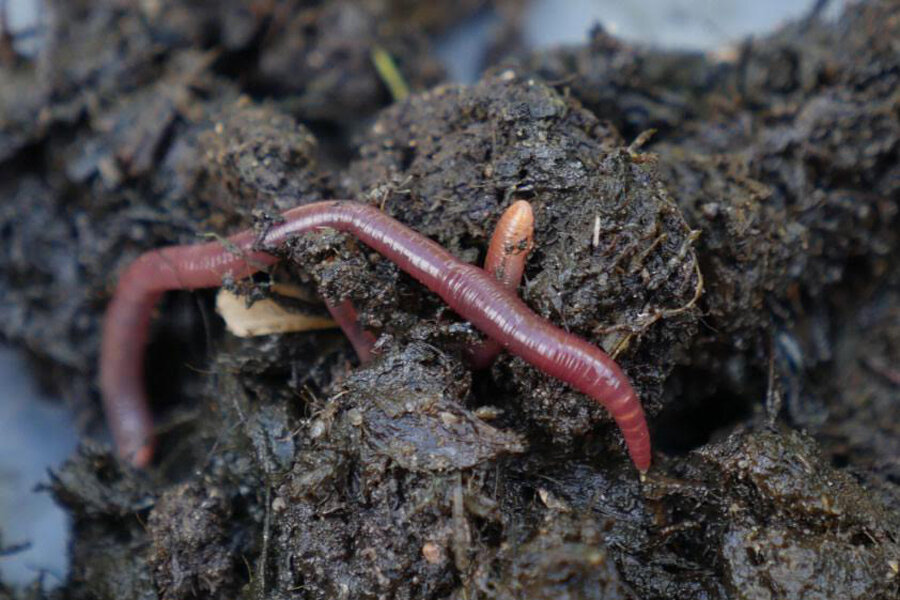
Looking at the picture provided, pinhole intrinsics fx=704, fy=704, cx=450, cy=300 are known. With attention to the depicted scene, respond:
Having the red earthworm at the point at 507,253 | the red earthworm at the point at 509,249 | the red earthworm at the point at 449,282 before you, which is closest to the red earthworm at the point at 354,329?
the red earthworm at the point at 507,253

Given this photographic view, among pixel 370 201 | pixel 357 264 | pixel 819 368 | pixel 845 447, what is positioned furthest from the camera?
pixel 819 368

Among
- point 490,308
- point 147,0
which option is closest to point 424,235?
point 490,308

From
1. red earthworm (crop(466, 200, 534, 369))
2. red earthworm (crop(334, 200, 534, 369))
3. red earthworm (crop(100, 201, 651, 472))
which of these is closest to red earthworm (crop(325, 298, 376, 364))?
red earthworm (crop(334, 200, 534, 369))

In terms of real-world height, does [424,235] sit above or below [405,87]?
below

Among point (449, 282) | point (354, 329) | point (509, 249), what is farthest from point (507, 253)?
point (354, 329)

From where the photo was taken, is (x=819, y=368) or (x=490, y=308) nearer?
(x=490, y=308)

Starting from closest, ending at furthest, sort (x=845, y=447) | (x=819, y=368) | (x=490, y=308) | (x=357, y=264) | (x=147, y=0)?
(x=490, y=308)
(x=357, y=264)
(x=845, y=447)
(x=819, y=368)
(x=147, y=0)

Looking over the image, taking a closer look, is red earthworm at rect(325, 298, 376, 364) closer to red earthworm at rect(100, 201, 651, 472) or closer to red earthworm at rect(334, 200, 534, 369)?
red earthworm at rect(334, 200, 534, 369)

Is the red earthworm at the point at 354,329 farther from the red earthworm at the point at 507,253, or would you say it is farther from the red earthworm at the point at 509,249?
the red earthworm at the point at 509,249

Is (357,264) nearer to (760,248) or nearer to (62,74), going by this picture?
(760,248)
